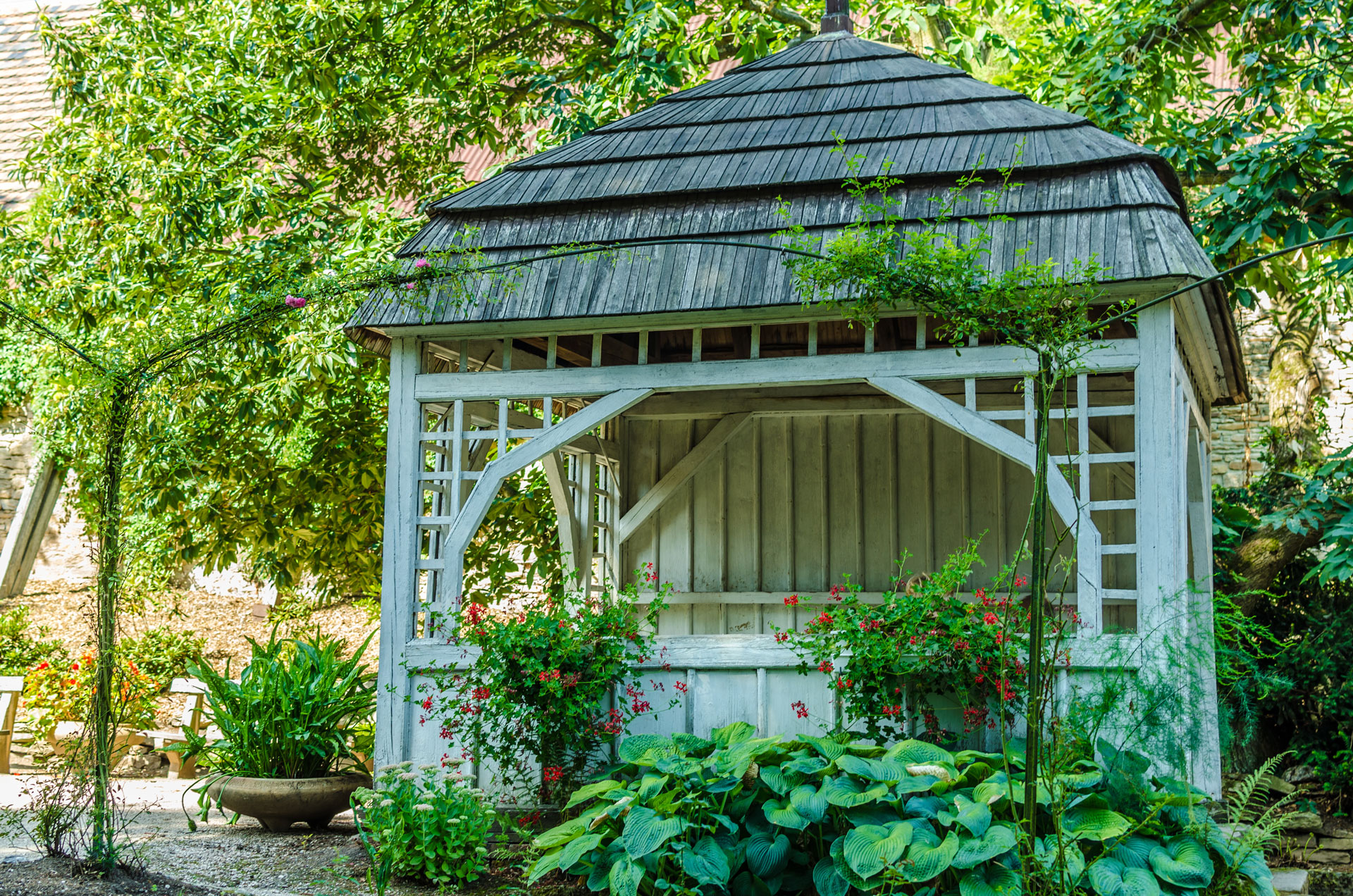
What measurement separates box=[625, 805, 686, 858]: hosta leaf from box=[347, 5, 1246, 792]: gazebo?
1214mm

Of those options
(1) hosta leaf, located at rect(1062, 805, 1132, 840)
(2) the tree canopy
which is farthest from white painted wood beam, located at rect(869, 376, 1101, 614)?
(2) the tree canopy

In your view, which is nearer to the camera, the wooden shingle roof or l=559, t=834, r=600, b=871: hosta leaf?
l=559, t=834, r=600, b=871: hosta leaf

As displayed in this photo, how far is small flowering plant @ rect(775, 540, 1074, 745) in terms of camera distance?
5.15 metres

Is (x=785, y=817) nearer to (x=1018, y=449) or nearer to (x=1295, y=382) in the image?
(x=1018, y=449)

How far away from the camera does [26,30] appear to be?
17.9 m

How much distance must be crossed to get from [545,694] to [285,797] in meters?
1.74

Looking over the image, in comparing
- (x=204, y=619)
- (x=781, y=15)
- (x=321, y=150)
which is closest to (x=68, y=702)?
(x=321, y=150)

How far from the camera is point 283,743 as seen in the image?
20.5 feet

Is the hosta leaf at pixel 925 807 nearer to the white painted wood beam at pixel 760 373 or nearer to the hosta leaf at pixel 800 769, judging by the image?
the hosta leaf at pixel 800 769

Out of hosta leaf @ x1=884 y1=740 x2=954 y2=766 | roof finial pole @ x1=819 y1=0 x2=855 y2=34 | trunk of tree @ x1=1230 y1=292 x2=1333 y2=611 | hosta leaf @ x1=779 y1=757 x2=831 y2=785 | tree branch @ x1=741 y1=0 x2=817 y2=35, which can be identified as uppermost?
tree branch @ x1=741 y1=0 x2=817 y2=35

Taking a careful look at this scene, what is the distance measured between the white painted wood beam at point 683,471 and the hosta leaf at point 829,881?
3916mm

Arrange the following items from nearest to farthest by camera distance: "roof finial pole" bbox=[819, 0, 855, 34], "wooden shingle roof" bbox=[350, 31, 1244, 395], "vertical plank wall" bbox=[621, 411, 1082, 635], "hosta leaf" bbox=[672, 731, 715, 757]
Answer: "hosta leaf" bbox=[672, 731, 715, 757] < "wooden shingle roof" bbox=[350, 31, 1244, 395] < "roof finial pole" bbox=[819, 0, 855, 34] < "vertical plank wall" bbox=[621, 411, 1082, 635]

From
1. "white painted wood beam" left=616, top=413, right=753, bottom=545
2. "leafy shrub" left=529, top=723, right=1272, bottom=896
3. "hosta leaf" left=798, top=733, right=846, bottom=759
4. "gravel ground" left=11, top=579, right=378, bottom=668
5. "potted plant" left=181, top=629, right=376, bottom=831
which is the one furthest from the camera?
"gravel ground" left=11, top=579, right=378, bottom=668

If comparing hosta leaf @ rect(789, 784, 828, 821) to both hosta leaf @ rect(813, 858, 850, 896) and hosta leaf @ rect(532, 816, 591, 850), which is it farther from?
hosta leaf @ rect(532, 816, 591, 850)
